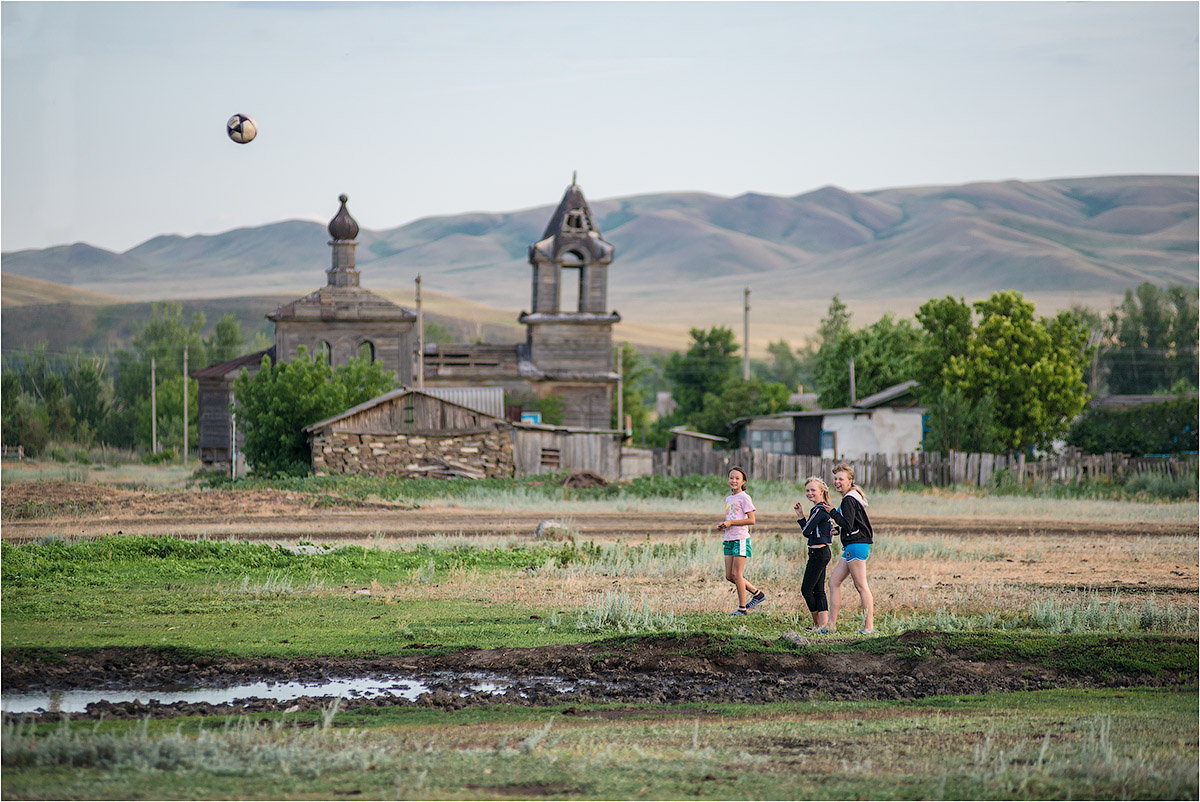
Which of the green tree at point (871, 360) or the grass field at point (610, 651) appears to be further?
the green tree at point (871, 360)

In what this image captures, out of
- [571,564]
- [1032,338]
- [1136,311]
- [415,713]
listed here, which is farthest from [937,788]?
[1136,311]

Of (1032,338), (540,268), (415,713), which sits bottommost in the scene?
(415,713)

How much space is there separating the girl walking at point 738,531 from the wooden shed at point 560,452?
2941cm

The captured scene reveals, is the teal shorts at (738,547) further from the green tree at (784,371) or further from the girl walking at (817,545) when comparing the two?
the green tree at (784,371)

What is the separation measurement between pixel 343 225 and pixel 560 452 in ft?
72.9

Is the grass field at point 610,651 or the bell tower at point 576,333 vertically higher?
the bell tower at point 576,333

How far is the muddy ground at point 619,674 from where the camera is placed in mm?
10773

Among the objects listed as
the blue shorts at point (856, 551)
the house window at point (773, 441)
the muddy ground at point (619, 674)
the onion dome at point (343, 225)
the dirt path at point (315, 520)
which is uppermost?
the onion dome at point (343, 225)

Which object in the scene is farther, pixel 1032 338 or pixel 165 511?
pixel 1032 338

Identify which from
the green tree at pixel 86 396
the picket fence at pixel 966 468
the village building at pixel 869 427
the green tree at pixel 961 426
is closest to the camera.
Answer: the picket fence at pixel 966 468

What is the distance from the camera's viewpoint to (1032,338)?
154 feet

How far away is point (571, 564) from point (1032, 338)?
106 feet

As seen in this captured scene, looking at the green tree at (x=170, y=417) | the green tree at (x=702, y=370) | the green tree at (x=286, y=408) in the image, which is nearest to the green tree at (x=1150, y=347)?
the green tree at (x=702, y=370)

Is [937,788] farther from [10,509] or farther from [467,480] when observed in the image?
[467,480]
